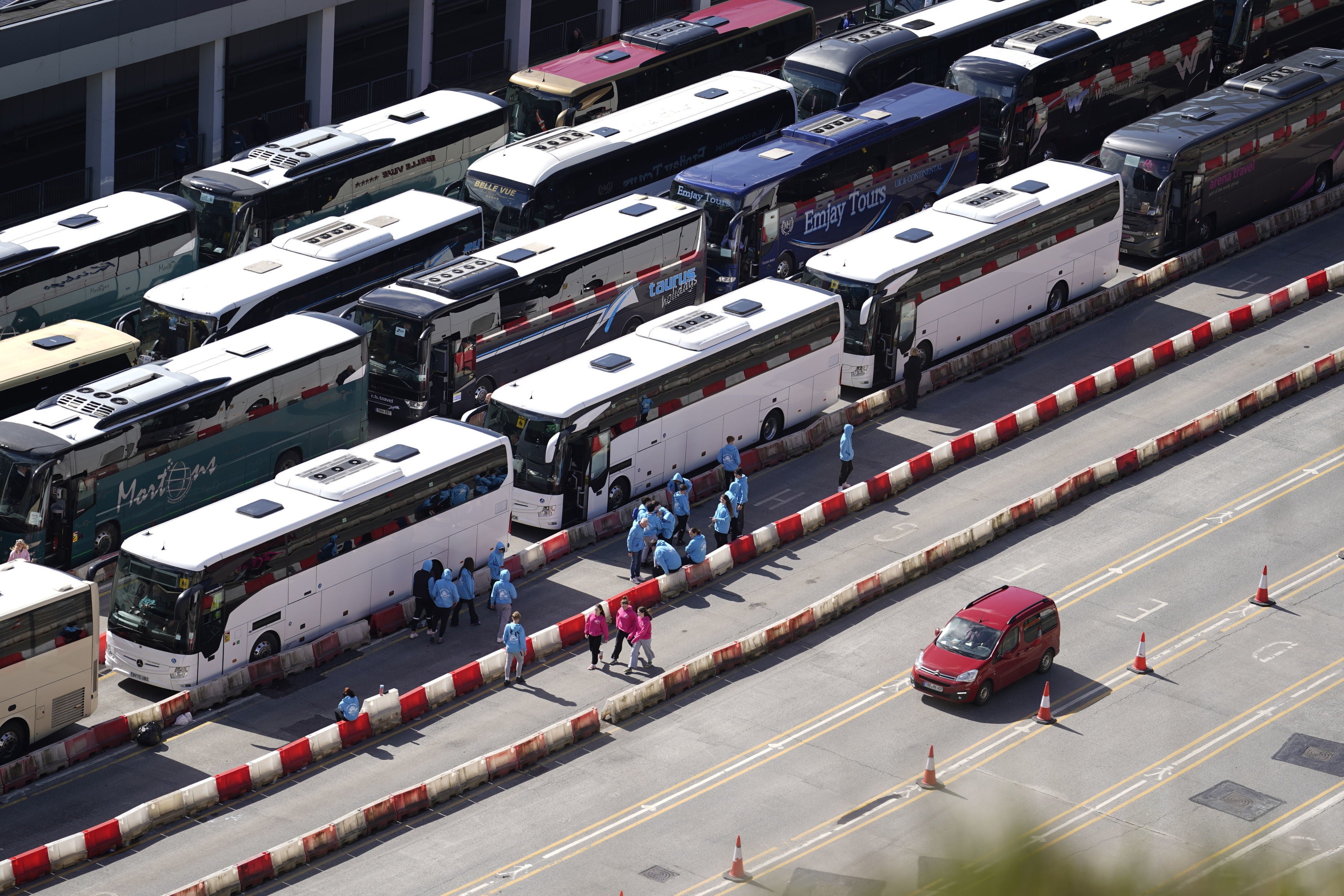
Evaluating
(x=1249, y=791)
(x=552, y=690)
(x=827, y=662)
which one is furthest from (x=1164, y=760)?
(x=552, y=690)

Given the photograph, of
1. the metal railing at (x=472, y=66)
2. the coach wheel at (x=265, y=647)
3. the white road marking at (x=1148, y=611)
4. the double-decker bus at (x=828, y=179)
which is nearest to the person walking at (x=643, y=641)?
the coach wheel at (x=265, y=647)

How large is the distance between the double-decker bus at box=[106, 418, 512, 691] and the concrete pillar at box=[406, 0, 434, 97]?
30278 mm

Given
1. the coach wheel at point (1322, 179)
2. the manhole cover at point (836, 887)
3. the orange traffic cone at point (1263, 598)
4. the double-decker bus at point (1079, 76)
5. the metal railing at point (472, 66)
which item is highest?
the manhole cover at point (836, 887)

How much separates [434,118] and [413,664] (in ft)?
83.0

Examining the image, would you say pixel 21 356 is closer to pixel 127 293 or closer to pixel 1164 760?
pixel 127 293

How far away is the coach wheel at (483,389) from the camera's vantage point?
158 feet

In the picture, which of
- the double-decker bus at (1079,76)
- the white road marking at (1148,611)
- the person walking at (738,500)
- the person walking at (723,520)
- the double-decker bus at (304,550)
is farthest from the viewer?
the double-decker bus at (1079,76)

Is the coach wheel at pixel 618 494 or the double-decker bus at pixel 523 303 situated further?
the double-decker bus at pixel 523 303

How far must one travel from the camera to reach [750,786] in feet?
111

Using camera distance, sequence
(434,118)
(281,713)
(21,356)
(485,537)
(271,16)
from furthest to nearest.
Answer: (271,16) → (434,118) → (21,356) → (485,537) → (281,713)

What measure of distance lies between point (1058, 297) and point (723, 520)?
16.9m

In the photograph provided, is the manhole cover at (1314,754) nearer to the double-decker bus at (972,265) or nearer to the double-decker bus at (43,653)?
the double-decker bus at (972,265)

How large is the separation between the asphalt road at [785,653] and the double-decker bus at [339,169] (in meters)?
17.2

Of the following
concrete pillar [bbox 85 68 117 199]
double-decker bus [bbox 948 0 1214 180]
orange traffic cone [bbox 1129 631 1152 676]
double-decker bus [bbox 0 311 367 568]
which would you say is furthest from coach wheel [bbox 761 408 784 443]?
concrete pillar [bbox 85 68 117 199]
